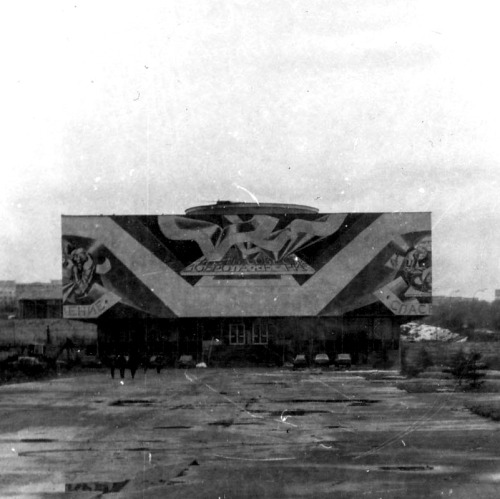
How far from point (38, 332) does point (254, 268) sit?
82.9 feet

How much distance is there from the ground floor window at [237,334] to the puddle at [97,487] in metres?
61.0

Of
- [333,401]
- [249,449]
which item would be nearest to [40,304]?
[333,401]

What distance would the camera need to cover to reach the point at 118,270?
69688 millimetres

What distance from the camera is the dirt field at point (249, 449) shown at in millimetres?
11406

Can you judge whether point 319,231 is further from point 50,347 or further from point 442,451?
point 442,451

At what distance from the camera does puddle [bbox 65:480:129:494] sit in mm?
11320

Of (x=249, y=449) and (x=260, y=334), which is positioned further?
(x=260, y=334)

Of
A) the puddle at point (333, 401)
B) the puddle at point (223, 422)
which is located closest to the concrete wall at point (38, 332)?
the puddle at point (333, 401)

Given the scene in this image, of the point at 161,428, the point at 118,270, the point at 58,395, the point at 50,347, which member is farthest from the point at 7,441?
the point at 50,347

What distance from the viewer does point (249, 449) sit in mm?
15008

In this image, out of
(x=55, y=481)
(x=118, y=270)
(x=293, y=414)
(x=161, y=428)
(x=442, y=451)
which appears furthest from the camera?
(x=118, y=270)

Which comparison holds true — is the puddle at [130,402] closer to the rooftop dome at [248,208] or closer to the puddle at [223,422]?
the puddle at [223,422]

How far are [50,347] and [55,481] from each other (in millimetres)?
69303

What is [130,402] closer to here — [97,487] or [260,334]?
[97,487]
